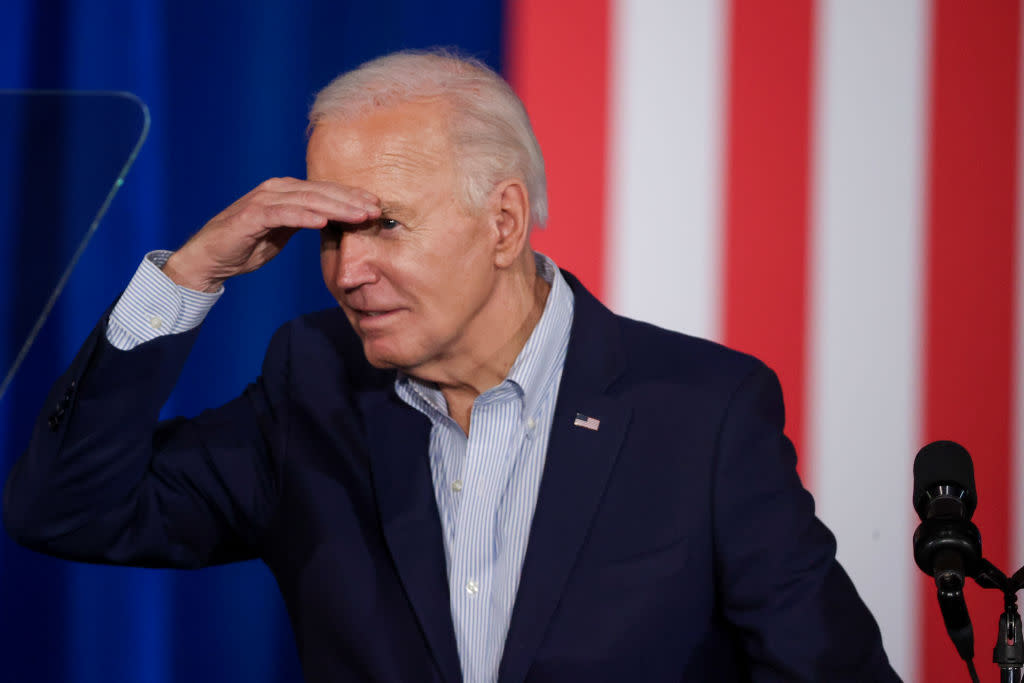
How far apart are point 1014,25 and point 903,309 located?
0.60 m

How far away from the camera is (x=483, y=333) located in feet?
4.93

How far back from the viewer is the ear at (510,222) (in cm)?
148

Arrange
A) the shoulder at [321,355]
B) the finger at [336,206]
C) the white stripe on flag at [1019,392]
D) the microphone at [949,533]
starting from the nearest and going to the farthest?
the microphone at [949,533], the finger at [336,206], the shoulder at [321,355], the white stripe on flag at [1019,392]

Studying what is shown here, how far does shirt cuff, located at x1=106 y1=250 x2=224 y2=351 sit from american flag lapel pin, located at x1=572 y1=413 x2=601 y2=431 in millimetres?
548

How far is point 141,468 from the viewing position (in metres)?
1.50

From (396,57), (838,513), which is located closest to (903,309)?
(838,513)

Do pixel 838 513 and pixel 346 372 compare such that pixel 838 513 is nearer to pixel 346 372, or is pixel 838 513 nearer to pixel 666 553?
pixel 666 553

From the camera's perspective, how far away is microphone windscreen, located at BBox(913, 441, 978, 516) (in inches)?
42.6

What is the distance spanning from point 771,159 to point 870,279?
313mm

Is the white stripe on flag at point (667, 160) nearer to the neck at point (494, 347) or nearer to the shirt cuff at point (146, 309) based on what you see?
the neck at point (494, 347)

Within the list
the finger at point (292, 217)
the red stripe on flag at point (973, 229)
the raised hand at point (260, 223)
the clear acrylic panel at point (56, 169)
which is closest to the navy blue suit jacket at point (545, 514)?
the raised hand at point (260, 223)

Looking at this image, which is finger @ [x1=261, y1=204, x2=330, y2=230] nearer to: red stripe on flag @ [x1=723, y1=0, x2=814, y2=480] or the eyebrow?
the eyebrow

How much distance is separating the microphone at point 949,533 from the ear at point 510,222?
0.61 metres

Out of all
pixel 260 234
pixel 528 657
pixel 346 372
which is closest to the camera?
pixel 528 657
